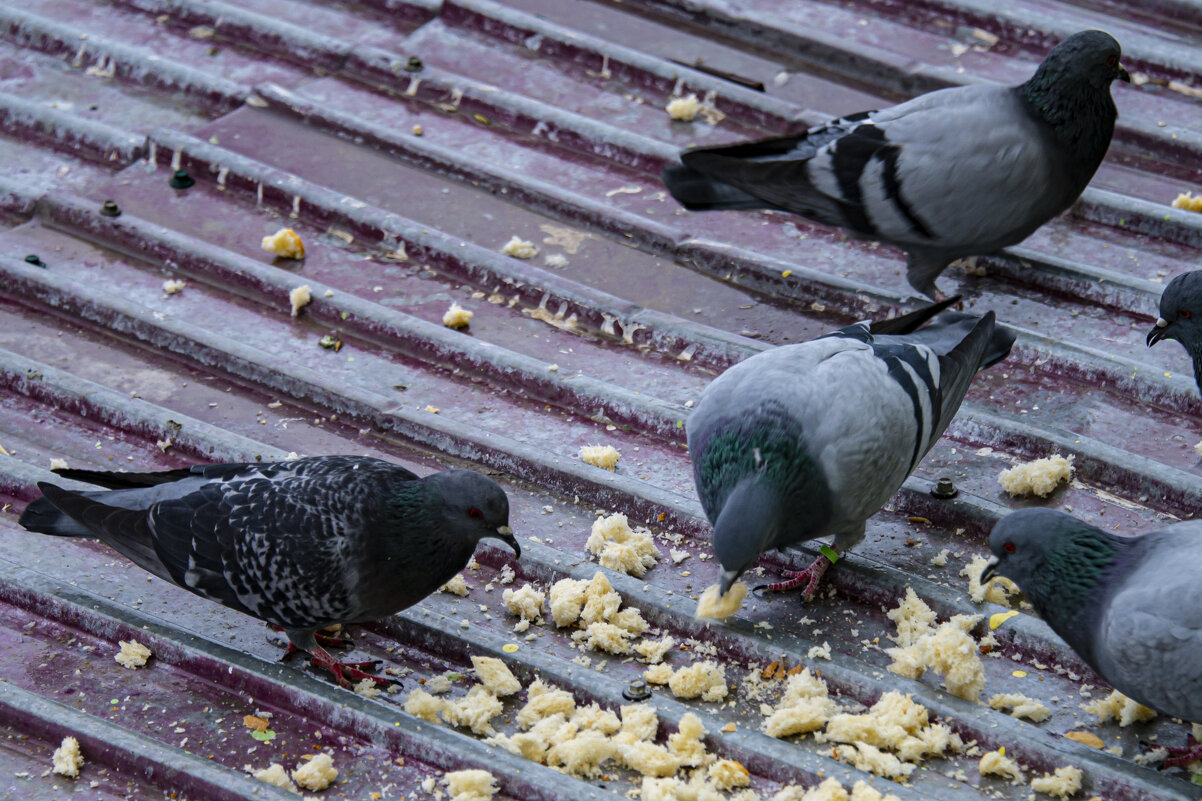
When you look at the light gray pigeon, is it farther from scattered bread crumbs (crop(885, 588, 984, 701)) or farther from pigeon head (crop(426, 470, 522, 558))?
pigeon head (crop(426, 470, 522, 558))

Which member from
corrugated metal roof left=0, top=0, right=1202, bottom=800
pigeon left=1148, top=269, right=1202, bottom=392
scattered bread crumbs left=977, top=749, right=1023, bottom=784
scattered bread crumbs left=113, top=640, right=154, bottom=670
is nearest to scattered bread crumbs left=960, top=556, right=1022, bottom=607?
corrugated metal roof left=0, top=0, right=1202, bottom=800

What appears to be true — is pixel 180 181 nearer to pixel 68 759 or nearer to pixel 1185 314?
pixel 68 759

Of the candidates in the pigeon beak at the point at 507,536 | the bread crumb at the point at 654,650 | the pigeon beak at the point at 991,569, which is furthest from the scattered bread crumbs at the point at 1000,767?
the pigeon beak at the point at 507,536

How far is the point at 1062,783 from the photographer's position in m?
3.38

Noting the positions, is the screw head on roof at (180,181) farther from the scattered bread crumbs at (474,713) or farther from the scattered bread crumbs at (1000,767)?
the scattered bread crumbs at (1000,767)

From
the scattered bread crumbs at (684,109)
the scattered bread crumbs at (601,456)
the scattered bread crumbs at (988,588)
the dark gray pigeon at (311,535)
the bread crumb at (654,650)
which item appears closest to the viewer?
the dark gray pigeon at (311,535)

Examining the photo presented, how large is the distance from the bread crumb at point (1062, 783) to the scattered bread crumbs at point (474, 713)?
1.47 metres

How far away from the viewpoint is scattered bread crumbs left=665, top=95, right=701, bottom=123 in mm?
6051

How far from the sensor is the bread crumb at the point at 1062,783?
338cm

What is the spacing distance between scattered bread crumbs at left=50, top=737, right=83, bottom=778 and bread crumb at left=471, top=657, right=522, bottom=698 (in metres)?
1.08

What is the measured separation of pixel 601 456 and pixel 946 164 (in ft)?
6.01

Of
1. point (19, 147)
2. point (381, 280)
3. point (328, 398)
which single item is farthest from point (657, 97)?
point (19, 147)

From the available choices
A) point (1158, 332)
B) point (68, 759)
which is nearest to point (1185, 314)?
point (1158, 332)

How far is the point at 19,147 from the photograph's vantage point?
602 cm
